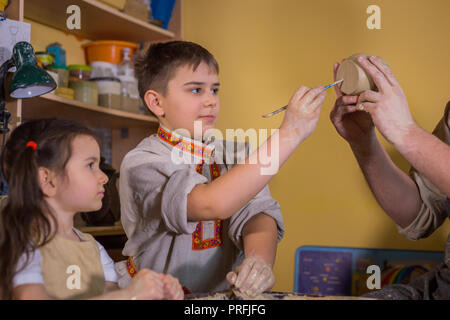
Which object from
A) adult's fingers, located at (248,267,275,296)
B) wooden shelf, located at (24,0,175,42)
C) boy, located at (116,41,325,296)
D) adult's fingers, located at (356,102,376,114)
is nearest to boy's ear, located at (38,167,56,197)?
boy, located at (116,41,325,296)

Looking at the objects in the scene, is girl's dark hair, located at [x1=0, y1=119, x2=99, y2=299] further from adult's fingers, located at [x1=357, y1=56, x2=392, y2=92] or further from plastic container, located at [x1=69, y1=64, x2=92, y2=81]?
plastic container, located at [x1=69, y1=64, x2=92, y2=81]

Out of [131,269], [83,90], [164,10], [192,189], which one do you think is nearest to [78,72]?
[83,90]

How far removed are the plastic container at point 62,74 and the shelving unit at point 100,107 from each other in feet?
0.29

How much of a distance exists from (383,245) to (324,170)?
0.35 meters

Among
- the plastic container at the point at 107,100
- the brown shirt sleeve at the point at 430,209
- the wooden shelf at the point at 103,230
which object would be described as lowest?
the wooden shelf at the point at 103,230

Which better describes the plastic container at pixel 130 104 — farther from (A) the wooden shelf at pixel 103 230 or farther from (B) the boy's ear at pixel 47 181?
(B) the boy's ear at pixel 47 181

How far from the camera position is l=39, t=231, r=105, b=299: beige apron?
0.69m

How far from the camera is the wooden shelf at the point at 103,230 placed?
1599 millimetres

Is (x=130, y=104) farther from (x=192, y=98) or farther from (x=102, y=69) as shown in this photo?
(x=192, y=98)

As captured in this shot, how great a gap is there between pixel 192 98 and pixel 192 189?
0.27 metres

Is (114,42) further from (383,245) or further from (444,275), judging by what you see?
(444,275)

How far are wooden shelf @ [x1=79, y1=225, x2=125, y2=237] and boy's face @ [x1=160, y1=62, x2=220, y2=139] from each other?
680 millimetres

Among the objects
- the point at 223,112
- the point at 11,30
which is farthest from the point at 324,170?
the point at 11,30

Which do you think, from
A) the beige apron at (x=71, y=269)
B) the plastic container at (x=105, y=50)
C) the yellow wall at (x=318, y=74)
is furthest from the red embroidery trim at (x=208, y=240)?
the plastic container at (x=105, y=50)
